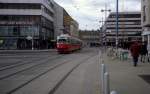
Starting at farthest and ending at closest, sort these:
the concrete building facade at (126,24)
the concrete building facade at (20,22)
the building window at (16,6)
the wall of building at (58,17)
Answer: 1. the concrete building facade at (126,24)
2. the wall of building at (58,17)
3. the building window at (16,6)
4. the concrete building facade at (20,22)

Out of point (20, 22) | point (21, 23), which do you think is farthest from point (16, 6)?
point (21, 23)

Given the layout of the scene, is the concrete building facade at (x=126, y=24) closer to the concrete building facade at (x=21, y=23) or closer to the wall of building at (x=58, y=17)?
the wall of building at (x=58, y=17)

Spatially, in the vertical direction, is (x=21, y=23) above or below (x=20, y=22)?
below

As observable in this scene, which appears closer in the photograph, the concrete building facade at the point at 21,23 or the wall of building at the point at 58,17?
the concrete building facade at the point at 21,23

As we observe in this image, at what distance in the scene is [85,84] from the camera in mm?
17375

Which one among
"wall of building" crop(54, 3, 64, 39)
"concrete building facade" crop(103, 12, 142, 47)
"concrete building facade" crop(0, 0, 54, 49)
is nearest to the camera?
"concrete building facade" crop(0, 0, 54, 49)

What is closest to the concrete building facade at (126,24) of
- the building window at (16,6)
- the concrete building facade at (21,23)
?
the concrete building facade at (21,23)

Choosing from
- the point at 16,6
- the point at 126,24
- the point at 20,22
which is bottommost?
the point at 20,22

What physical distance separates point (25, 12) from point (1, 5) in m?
6.70

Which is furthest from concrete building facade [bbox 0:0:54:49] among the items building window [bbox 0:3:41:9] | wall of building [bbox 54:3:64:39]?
wall of building [bbox 54:3:64:39]

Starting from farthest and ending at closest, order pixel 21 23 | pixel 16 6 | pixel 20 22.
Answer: pixel 16 6, pixel 21 23, pixel 20 22

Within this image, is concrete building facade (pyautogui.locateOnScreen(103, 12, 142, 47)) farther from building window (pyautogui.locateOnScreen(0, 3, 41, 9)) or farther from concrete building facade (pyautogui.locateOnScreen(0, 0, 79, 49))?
building window (pyautogui.locateOnScreen(0, 3, 41, 9))

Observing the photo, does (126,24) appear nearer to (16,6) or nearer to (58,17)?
(58,17)

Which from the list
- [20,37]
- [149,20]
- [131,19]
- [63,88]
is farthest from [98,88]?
[131,19]
